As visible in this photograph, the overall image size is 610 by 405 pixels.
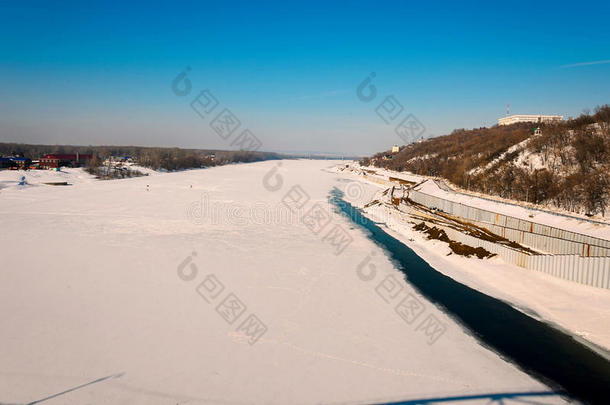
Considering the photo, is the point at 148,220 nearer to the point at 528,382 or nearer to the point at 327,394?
the point at 327,394

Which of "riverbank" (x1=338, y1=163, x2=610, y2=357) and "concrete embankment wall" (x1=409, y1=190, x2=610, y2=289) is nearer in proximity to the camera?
"riverbank" (x1=338, y1=163, x2=610, y2=357)

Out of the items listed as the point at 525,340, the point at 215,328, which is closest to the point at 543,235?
the point at 525,340

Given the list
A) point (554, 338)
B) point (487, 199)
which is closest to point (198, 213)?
point (554, 338)

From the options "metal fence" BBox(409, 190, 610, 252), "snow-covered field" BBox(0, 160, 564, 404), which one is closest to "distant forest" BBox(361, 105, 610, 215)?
"metal fence" BBox(409, 190, 610, 252)

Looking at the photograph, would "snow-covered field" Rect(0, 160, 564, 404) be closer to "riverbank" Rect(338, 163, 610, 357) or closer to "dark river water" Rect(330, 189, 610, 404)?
"riverbank" Rect(338, 163, 610, 357)

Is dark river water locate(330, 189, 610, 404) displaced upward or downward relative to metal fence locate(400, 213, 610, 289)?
downward

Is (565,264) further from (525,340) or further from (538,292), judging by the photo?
(525,340)
